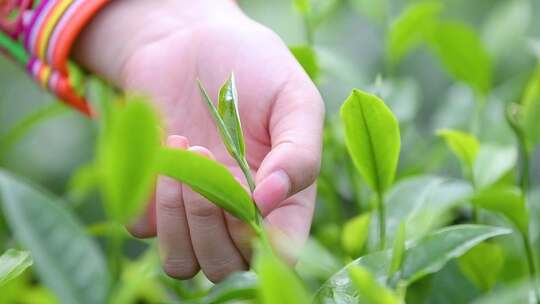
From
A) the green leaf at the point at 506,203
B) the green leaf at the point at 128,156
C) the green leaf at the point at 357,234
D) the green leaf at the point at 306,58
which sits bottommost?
the green leaf at the point at 357,234

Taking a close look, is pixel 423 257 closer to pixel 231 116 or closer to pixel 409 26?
pixel 231 116

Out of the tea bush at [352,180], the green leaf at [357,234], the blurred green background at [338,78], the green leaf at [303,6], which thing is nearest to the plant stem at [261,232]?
the tea bush at [352,180]

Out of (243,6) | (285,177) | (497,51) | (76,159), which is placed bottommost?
(76,159)

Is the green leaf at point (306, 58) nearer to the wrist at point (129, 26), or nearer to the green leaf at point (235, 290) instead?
the wrist at point (129, 26)

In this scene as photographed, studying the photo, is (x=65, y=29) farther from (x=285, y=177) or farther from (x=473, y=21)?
(x=473, y=21)

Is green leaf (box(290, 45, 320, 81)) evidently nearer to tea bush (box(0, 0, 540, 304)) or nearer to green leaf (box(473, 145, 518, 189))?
tea bush (box(0, 0, 540, 304))

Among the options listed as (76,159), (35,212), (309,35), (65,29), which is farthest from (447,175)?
(35,212)

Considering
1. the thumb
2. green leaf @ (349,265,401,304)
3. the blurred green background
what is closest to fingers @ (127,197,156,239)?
the thumb
